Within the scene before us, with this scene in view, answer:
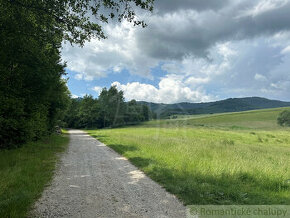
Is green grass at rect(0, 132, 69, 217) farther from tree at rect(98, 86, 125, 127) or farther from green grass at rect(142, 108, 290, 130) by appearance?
tree at rect(98, 86, 125, 127)

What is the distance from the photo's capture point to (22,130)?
14.4 meters

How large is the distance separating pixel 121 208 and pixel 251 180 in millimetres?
5903

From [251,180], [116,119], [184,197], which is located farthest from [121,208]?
[116,119]

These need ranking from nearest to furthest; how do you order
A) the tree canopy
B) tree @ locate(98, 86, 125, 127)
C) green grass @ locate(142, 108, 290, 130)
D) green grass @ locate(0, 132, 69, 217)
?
green grass @ locate(0, 132, 69, 217) → the tree canopy → green grass @ locate(142, 108, 290, 130) → tree @ locate(98, 86, 125, 127)

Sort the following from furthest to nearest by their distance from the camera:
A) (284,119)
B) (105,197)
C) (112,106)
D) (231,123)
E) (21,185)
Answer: (231,123) < (284,119) < (112,106) < (21,185) < (105,197)

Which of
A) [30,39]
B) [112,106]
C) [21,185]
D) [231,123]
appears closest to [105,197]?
[21,185]

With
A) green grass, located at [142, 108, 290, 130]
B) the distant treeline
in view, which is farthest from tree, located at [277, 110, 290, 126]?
the distant treeline

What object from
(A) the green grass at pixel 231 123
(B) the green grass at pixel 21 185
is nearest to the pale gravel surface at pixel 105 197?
(B) the green grass at pixel 21 185

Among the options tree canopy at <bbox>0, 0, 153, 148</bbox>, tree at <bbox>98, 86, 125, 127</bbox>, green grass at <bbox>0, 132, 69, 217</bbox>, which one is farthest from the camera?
tree at <bbox>98, 86, 125, 127</bbox>

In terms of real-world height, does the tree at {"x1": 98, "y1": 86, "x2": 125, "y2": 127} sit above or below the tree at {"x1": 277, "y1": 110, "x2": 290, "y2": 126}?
above

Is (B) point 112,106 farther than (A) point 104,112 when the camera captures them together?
No

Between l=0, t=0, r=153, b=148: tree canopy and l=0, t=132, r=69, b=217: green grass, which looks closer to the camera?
l=0, t=132, r=69, b=217: green grass

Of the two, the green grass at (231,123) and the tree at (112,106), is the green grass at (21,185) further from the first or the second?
the tree at (112,106)

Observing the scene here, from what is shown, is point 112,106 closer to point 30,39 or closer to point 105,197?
point 30,39
